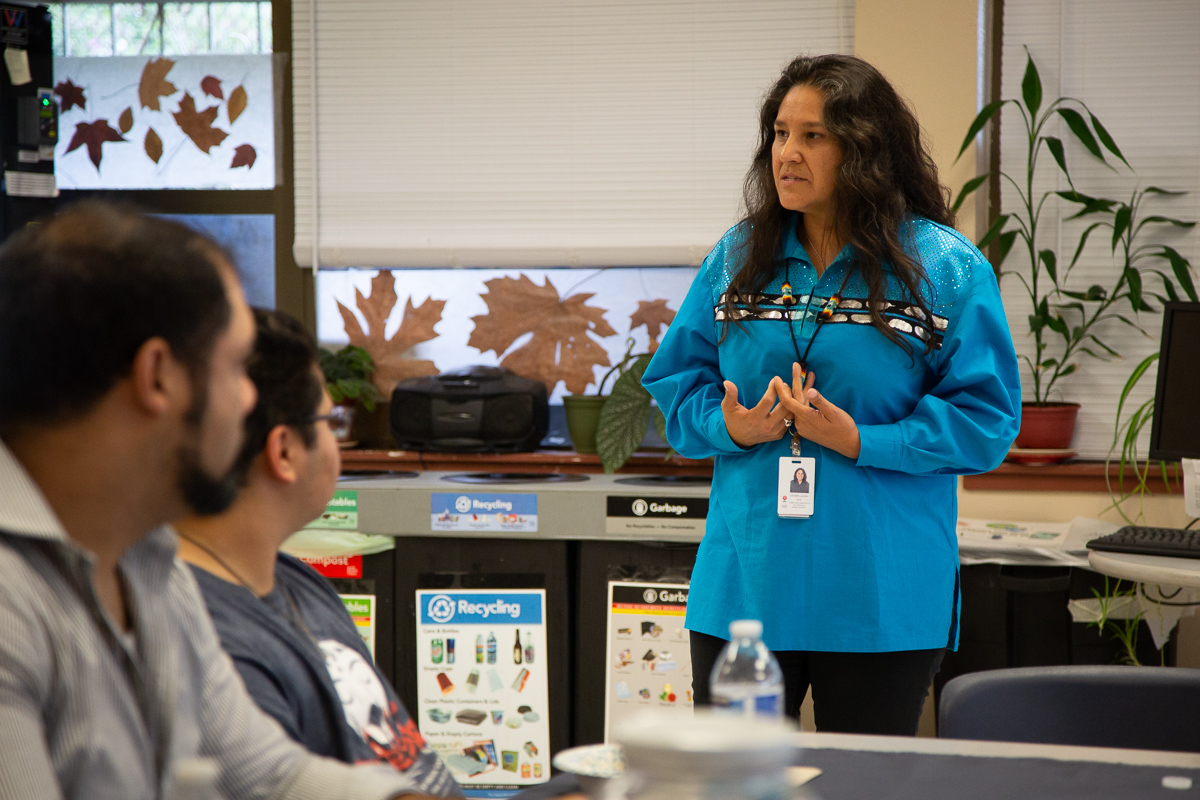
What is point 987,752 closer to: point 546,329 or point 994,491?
point 994,491

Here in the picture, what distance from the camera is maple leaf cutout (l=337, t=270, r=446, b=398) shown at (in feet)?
12.2

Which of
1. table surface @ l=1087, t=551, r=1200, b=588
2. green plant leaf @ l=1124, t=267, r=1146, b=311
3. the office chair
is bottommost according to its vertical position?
the office chair

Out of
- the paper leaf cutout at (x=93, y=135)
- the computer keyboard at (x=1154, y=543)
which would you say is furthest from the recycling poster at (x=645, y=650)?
the paper leaf cutout at (x=93, y=135)

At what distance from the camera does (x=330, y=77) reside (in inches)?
143

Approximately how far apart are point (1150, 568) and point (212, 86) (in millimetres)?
3212

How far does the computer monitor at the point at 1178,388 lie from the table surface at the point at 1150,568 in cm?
31

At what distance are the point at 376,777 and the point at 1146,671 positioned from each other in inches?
48.7

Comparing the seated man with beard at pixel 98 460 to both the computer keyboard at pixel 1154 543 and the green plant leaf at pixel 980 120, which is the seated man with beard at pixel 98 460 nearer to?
the computer keyboard at pixel 1154 543

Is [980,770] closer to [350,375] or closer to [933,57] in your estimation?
[933,57]

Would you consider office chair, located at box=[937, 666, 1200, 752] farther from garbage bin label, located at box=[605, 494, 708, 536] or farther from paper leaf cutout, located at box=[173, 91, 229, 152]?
paper leaf cutout, located at box=[173, 91, 229, 152]

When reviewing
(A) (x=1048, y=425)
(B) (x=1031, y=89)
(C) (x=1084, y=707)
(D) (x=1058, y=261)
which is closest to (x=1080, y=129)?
(B) (x=1031, y=89)

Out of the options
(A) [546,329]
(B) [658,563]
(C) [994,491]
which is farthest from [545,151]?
(C) [994,491]

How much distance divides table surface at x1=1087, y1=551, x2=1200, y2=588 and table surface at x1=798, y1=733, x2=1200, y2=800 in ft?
3.65

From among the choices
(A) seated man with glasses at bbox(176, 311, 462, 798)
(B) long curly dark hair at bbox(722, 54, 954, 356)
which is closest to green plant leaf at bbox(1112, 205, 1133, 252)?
(B) long curly dark hair at bbox(722, 54, 954, 356)
